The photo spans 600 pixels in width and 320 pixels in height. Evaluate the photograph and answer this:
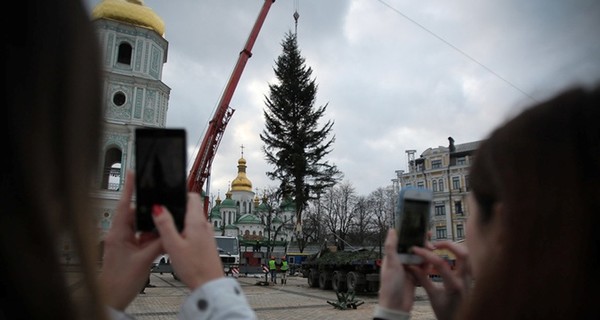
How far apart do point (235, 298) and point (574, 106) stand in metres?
0.96

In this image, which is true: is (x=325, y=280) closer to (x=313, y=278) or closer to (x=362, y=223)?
(x=313, y=278)

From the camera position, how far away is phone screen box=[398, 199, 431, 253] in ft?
4.83

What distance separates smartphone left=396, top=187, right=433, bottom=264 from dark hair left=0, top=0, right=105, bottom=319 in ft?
3.39

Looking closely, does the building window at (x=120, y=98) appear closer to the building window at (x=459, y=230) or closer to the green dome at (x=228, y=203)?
the building window at (x=459, y=230)

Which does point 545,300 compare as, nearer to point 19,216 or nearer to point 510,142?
point 510,142

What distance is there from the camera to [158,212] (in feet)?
3.23

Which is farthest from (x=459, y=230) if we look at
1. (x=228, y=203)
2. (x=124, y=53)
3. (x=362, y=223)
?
(x=228, y=203)

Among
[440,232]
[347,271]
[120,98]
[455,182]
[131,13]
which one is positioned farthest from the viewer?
[440,232]

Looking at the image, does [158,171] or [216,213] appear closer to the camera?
[158,171]

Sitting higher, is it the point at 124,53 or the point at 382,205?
the point at 124,53

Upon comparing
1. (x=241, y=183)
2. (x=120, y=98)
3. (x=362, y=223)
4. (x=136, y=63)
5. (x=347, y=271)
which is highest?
(x=136, y=63)

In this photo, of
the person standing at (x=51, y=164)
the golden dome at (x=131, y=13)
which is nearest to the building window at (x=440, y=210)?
the golden dome at (x=131, y=13)

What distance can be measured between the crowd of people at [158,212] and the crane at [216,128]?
14.7 metres

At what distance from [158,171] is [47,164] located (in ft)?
1.15
